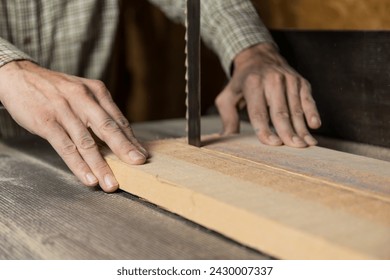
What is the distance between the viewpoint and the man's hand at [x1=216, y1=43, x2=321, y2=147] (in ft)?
3.88

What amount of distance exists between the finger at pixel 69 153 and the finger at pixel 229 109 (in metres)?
0.46

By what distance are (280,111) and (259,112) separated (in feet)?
0.15

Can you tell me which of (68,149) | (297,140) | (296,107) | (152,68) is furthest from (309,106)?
(152,68)

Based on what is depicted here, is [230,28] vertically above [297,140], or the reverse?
[230,28]

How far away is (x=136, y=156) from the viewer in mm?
938

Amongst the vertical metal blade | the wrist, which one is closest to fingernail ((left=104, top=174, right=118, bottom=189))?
the vertical metal blade

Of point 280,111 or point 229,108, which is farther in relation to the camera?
point 229,108

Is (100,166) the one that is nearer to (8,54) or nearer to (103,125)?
(103,125)

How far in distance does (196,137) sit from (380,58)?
0.41 metres

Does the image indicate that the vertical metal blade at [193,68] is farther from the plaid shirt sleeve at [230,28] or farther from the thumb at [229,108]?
the plaid shirt sleeve at [230,28]

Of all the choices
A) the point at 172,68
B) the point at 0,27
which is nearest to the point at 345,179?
the point at 0,27

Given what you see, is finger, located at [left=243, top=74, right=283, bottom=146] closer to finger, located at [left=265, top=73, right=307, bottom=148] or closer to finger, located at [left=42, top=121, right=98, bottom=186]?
finger, located at [left=265, top=73, right=307, bottom=148]

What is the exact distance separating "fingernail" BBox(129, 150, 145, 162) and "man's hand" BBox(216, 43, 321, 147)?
0.31 m

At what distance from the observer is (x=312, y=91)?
4.45 feet
